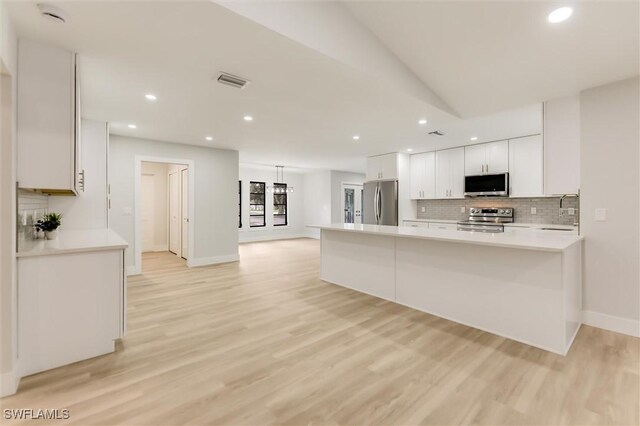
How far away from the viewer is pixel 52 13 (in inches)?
70.7

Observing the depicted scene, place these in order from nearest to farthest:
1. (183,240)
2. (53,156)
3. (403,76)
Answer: (53,156), (403,76), (183,240)

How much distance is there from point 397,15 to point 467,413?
9.14 ft

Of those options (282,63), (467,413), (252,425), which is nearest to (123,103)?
(282,63)

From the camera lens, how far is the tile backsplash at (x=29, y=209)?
2494 mm

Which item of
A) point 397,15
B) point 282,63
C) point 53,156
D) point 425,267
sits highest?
point 397,15

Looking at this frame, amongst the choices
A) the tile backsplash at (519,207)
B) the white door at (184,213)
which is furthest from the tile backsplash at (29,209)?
the tile backsplash at (519,207)

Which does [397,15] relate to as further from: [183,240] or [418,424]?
[183,240]

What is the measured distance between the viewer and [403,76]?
2.91 metres

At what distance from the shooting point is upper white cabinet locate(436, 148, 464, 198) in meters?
5.88

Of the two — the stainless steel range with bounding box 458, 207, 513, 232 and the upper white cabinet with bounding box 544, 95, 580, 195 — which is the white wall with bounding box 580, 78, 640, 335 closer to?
the upper white cabinet with bounding box 544, 95, 580, 195

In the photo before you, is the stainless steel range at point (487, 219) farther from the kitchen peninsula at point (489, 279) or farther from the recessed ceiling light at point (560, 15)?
the recessed ceiling light at point (560, 15)

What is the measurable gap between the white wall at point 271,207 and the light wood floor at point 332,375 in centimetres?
620

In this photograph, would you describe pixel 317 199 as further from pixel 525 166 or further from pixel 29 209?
pixel 29 209

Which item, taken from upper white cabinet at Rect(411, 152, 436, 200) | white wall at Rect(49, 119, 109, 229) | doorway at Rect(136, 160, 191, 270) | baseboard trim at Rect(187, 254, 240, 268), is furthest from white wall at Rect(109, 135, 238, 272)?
upper white cabinet at Rect(411, 152, 436, 200)
